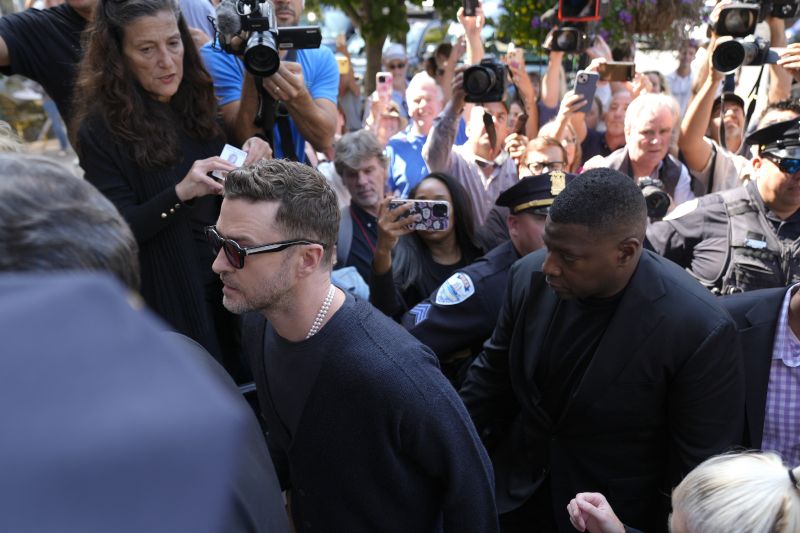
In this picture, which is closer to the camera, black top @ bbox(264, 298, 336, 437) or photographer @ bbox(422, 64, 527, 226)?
black top @ bbox(264, 298, 336, 437)

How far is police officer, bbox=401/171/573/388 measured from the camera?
10.2ft

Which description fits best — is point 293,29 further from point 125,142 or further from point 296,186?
point 296,186

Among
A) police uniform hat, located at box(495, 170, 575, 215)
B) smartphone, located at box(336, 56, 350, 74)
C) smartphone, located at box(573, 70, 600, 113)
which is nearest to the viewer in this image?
police uniform hat, located at box(495, 170, 575, 215)

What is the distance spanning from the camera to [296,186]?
208 cm

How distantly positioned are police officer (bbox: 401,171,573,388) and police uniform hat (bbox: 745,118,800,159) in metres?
0.88

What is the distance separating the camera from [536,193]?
3301 millimetres

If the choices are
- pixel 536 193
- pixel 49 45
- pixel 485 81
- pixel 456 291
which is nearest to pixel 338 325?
pixel 456 291

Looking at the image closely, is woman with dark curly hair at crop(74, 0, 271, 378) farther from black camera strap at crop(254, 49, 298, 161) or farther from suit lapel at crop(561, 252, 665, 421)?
suit lapel at crop(561, 252, 665, 421)

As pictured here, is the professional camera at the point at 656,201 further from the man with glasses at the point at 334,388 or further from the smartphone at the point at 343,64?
the smartphone at the point at 343,64

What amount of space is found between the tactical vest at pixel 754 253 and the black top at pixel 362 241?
171cm

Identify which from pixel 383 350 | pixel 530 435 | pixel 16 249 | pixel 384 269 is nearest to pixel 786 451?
pixel 530 435

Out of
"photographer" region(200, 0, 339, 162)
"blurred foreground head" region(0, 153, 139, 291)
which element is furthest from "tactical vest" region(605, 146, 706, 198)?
"blurred foreground head" region(0, 153, 139, 291)

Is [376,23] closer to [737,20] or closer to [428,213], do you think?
[737,20]

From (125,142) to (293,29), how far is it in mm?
854
